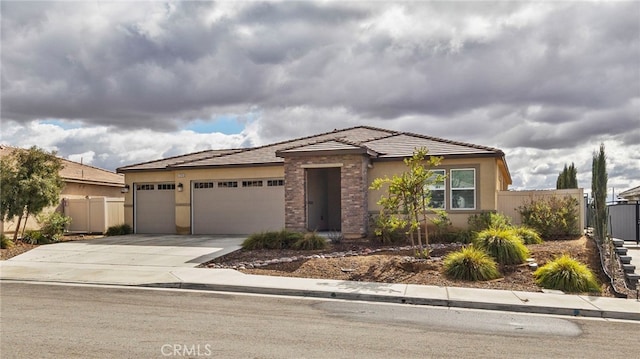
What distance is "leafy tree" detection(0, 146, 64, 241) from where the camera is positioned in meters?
18.8

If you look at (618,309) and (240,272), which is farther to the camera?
(240,272)

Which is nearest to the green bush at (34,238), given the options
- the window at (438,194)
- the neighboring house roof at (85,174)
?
the neighboring house roof at (85,174)

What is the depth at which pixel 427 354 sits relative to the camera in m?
6.60

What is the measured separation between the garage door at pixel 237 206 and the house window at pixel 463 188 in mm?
7289

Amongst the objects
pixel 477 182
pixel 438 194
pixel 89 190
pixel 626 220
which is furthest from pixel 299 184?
pixel 89 190

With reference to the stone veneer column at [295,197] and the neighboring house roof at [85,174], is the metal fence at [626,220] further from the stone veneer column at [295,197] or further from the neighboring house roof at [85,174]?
the neighboring house roof at [85,174]

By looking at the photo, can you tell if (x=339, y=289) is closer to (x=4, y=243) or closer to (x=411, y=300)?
(x=411, y=300)

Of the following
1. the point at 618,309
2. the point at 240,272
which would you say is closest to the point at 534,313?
the point at 618,309

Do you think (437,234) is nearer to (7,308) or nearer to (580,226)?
(580,226)

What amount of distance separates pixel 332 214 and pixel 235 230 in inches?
173

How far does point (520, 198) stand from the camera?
1881cm

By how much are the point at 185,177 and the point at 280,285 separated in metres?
13.5

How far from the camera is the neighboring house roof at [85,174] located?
88.4 ft

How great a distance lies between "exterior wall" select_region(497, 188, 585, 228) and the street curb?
9.53m
